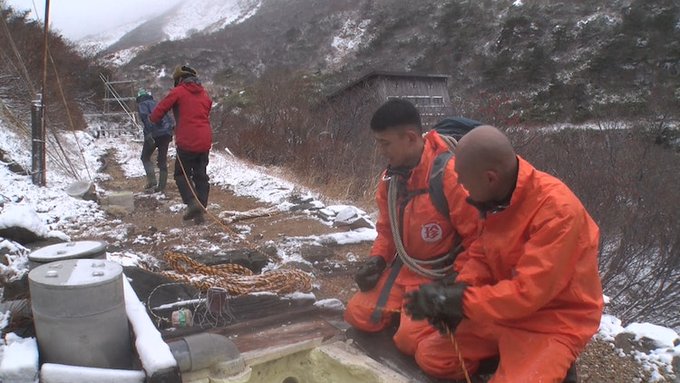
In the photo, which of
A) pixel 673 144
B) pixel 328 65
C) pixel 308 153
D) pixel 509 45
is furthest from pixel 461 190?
pixel 328 65

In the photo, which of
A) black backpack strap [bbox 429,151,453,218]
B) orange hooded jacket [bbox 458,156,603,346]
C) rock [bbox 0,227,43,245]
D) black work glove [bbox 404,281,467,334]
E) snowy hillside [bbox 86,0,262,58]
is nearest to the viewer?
orange hooded jacket [bbox 458,156,603,346]

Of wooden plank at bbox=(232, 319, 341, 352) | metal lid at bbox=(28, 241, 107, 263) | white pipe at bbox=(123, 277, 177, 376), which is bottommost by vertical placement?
wooden plank at bbox=(232, 319, 341, 352)

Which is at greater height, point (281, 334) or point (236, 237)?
point (281, 334)

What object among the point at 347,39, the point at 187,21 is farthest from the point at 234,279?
the point at 187,21

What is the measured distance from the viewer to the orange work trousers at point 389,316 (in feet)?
9.30

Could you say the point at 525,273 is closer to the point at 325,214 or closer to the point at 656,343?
the point at 656,343

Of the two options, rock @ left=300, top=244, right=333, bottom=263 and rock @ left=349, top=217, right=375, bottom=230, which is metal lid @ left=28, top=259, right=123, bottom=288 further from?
rock @ left=349, top=217, right=375, bottom=230

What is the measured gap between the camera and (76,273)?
241 centimetres

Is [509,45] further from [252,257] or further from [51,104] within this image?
[252,257]

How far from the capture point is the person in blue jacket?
27.2ft

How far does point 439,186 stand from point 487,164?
0.71m

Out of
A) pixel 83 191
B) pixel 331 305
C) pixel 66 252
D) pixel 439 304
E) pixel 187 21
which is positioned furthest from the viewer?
pixel 187 21

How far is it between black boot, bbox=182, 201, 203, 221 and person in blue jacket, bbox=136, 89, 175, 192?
7.18ft

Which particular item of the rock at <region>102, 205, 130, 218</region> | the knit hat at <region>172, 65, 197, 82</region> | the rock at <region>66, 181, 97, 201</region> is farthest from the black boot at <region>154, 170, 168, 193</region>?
the knit hat at <region>172, 65, 197, 82</region>
